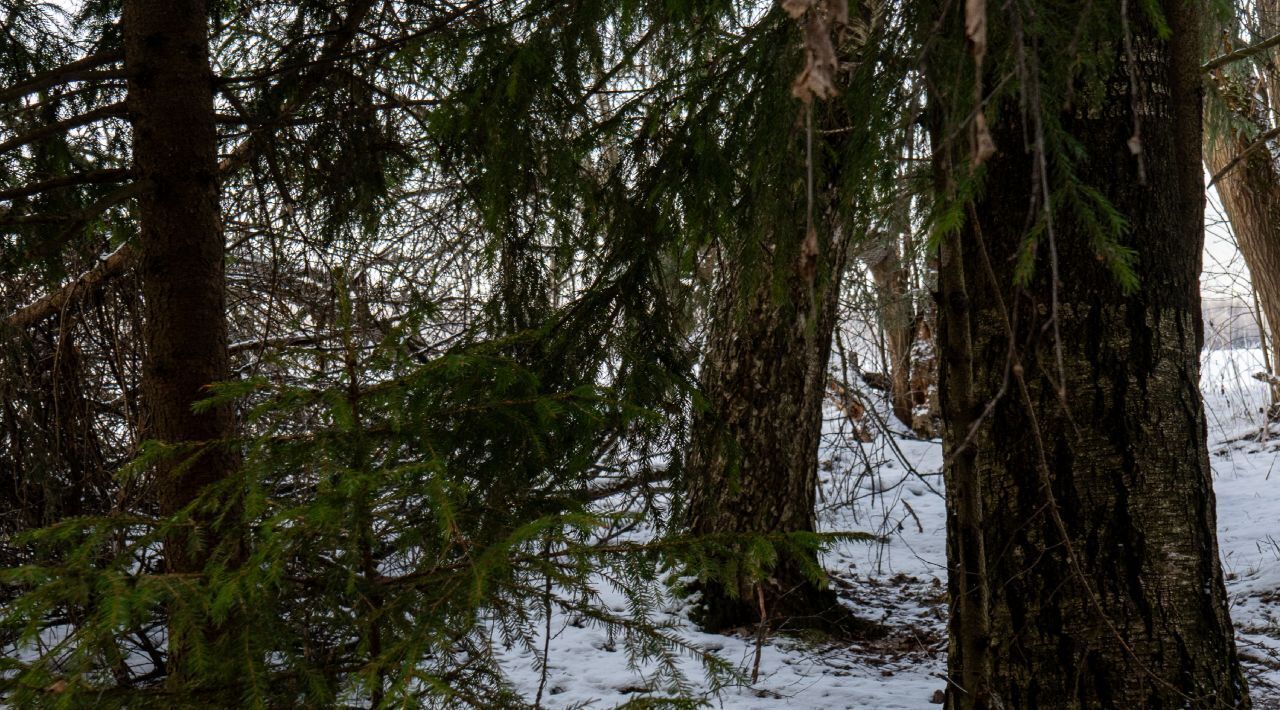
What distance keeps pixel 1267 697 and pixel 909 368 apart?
6.30 metres

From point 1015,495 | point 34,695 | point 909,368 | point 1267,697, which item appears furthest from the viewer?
point 909,368

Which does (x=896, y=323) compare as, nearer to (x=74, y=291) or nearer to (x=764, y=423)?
(x=764, y=423)

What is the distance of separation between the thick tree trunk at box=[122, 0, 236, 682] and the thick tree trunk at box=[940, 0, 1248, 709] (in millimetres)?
2198

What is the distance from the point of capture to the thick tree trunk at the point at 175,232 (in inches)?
107

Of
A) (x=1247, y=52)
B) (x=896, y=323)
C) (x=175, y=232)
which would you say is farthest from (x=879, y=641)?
(x=175, y=232)

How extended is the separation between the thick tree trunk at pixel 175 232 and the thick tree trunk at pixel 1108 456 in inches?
86.6

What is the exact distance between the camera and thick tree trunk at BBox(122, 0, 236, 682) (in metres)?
2.71

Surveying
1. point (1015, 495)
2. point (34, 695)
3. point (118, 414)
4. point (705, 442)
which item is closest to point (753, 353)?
point (705, 442)

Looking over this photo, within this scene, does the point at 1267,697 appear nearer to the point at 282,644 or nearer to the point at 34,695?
the point at 282,644

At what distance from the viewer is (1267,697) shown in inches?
128

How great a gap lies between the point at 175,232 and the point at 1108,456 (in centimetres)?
282

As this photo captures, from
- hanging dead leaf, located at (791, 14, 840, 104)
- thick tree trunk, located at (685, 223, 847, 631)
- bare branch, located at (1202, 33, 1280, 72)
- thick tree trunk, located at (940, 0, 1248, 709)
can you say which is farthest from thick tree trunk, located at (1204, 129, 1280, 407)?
hanging dead leaf, located at (791, 14, 840, 104)

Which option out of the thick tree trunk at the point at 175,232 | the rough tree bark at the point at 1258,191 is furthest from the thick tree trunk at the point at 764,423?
the rough tree bark at the point at 1258,191

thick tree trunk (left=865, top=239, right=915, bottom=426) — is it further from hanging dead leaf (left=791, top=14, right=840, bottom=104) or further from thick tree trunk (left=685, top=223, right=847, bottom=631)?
hanging dead leaf (left=791, top=14, right=840, bottom=104)
